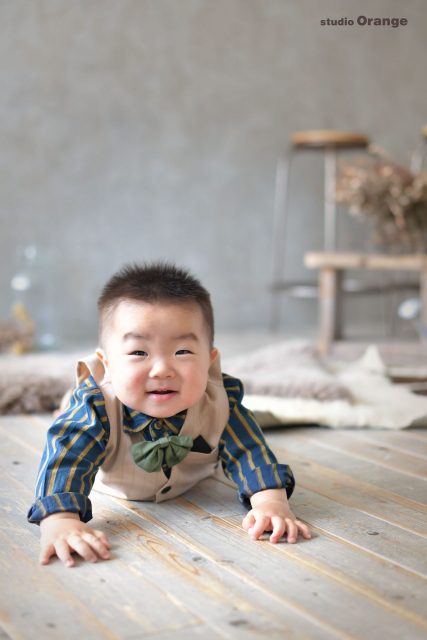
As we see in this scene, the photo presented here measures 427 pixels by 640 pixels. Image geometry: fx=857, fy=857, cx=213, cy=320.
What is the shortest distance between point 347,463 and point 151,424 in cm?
56

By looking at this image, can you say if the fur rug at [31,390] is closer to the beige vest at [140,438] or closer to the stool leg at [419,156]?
the beige vest at [140,438]

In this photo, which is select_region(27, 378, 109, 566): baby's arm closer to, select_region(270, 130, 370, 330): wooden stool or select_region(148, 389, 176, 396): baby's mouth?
select_region(148, 389, 176, 396): baby's mouth

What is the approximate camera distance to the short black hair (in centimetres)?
141

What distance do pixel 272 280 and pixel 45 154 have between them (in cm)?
132

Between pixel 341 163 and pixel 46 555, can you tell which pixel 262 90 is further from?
pixel 46 555

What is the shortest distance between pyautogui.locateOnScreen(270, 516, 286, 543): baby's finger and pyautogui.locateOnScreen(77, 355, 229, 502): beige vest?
0.70ft

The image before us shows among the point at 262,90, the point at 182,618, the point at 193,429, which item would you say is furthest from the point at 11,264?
the point at 182,618

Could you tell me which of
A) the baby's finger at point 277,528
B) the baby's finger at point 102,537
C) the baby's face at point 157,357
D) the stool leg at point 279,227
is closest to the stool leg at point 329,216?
the stool leg at point 279,227

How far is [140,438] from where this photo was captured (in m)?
1.49

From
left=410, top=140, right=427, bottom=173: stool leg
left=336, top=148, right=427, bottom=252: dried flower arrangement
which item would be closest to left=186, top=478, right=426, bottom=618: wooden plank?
left=336, top=148, right=427, bottom=252: dried flower arrangement

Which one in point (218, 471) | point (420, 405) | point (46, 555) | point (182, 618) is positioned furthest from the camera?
point (420, 405)

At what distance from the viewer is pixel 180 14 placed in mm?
4008

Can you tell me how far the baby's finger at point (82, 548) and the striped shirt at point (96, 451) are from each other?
2.7 inches

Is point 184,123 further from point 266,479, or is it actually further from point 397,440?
point 266,479
